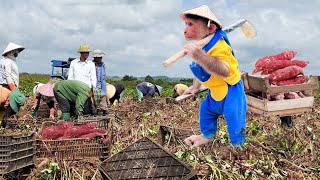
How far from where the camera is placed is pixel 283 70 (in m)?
6.55

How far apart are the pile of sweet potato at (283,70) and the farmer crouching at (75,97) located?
9.94ft

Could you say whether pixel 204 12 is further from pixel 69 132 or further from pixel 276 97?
pixel 276 97

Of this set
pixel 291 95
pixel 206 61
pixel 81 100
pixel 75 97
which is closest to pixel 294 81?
pixel 291 95

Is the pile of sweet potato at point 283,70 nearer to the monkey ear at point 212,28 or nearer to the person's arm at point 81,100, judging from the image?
the monkey ear at point 212,28

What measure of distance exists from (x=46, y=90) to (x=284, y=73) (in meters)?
4.80

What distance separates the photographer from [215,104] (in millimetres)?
4875

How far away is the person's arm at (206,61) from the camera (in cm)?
428

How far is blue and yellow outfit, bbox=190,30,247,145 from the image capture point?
15.1 ft

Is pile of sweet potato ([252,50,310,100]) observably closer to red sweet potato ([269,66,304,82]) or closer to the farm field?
red sweet potato ([269,66,304,82])

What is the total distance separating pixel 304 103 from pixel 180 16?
2820 mm

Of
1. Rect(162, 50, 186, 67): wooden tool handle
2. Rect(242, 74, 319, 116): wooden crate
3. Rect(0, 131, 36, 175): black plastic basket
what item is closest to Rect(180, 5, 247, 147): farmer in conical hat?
Rect(162, 50, 186, 67): wooden tool handle

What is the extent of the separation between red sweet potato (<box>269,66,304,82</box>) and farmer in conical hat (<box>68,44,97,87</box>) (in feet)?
12.4

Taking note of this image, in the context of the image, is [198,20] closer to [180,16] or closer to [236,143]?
[180,16]

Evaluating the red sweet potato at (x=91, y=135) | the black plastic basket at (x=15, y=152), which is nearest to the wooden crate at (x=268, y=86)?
the red sweet potato at (x=91, y=135)
